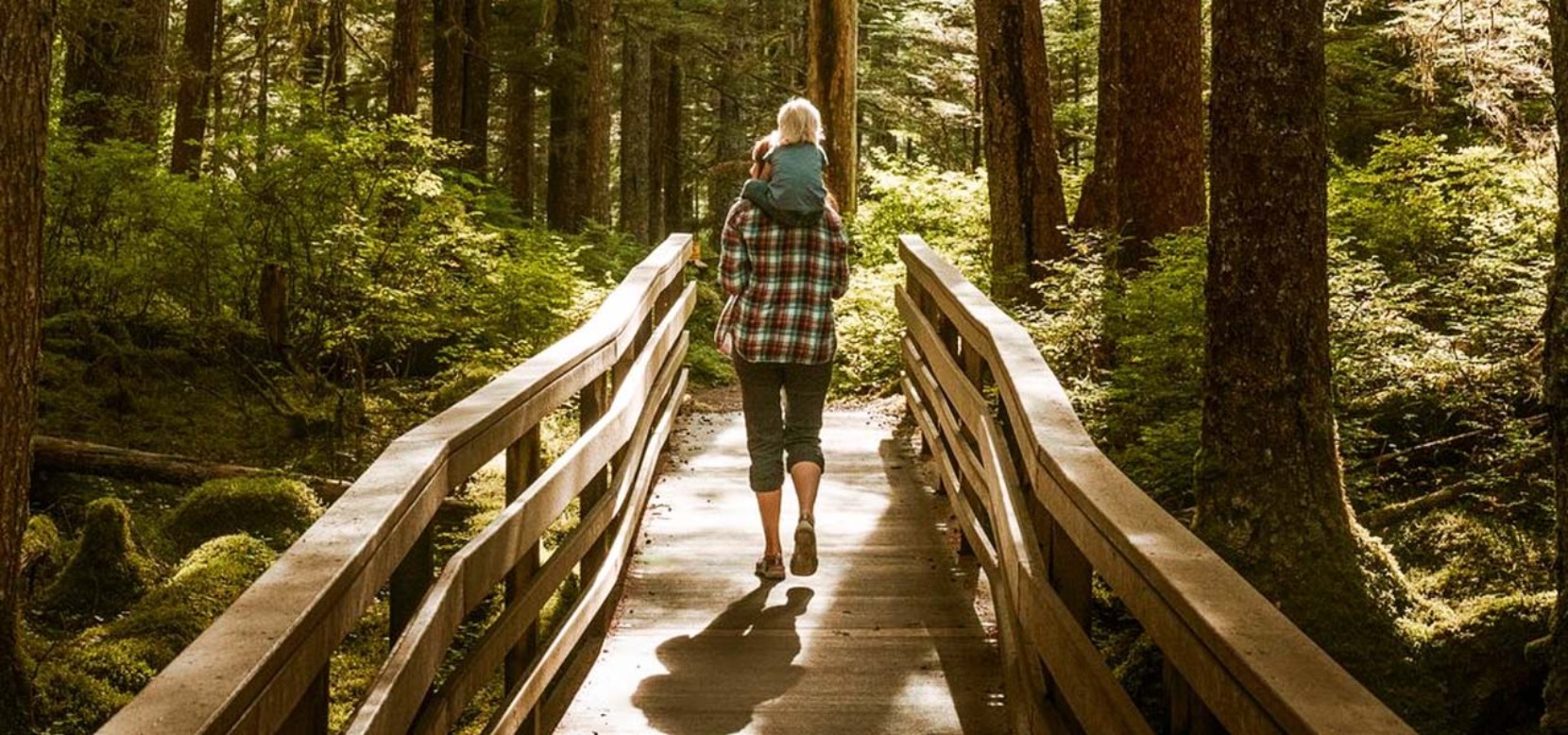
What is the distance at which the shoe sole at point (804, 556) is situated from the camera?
6984 mm

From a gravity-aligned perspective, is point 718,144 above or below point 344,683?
above

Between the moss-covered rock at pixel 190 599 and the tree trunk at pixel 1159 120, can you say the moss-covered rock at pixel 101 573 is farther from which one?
the tree trunk at pixel 1159 120

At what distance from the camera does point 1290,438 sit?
5609 millimetres

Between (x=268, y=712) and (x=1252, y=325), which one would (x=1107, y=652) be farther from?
(x=268, y=712)

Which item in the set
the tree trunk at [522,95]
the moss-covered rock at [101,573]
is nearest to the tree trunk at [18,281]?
the moss-covered rock at [101,573]

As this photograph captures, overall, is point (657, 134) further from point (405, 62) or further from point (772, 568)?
point (772, 568)

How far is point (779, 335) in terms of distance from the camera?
704 cm

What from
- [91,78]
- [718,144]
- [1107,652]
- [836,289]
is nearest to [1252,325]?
[1107,652]

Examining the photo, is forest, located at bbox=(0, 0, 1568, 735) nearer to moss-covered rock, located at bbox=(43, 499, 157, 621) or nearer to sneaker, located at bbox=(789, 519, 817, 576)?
moss-covered rock, located at bbox=(43, 499, 157, 621)

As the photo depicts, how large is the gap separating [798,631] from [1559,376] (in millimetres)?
3324

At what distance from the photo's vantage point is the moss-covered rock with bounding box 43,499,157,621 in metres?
7.25

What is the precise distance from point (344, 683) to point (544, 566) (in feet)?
6.80

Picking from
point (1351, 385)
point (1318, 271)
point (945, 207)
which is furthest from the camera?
point (945, 207)

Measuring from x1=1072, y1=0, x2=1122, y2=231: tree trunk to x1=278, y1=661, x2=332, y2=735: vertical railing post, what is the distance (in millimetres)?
9728
